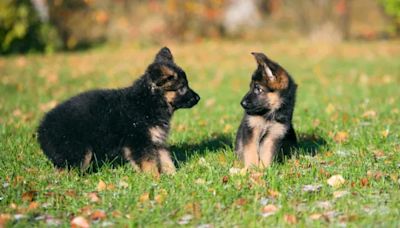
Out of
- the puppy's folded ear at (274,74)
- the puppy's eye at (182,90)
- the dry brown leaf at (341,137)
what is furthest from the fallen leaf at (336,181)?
the dry brown leaf at (341,137)

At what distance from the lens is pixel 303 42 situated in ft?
93.4

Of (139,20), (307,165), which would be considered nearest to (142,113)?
(307,165)

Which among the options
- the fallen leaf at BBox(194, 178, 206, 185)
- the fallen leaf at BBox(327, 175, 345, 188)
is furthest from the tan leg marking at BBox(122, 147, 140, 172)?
the fallen leaf at BBox(327, 175, 345, 188)

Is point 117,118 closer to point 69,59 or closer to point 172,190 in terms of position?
point 172,190

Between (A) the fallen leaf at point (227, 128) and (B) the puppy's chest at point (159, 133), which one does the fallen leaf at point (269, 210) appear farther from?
(A) the fallen leaf at point (227, 128)

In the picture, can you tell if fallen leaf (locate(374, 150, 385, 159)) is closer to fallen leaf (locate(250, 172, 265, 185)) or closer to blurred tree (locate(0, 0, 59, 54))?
fallen leaf (locate(250, 172, 265, 185))

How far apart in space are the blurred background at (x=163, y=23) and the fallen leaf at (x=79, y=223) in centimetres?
1624

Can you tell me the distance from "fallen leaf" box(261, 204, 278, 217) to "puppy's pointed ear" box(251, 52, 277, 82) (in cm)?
181

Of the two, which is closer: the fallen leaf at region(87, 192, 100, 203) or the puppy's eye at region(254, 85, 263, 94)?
the fallen leaf at region(87, 192, 100, 203)

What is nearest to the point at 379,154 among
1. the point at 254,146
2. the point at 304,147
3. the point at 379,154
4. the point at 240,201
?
the point at 379,154

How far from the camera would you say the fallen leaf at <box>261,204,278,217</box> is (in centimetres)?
538

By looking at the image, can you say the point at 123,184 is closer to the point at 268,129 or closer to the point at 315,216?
the point at 268,129

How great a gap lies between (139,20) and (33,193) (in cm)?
2688

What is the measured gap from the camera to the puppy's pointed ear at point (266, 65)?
22.1 ft
